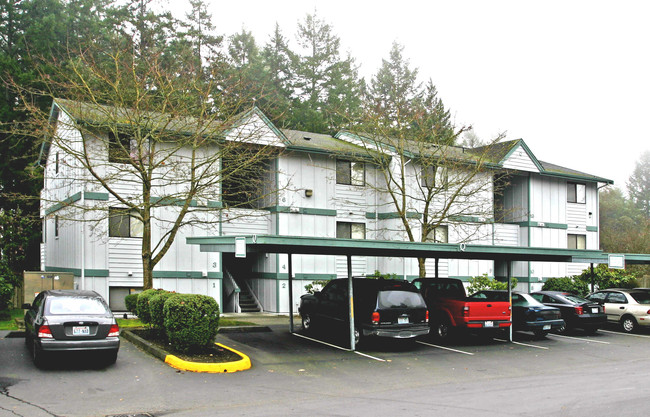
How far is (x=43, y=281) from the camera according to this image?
2152 cm

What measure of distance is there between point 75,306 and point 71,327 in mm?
707

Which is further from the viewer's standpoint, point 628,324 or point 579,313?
point 628,324

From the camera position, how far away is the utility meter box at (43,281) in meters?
21.4

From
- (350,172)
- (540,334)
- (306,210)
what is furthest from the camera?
(350,172)

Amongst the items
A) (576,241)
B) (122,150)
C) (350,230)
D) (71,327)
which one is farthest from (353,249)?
(576,241)

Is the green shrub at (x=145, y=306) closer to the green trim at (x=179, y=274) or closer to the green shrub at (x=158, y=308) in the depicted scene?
the green shrub at (x=158, y=308)

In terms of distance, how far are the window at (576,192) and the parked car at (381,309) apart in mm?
21369

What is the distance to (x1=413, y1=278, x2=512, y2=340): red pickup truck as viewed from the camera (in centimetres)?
1769

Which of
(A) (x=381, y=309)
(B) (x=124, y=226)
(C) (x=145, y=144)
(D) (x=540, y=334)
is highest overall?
(C) (x=145, y=144)

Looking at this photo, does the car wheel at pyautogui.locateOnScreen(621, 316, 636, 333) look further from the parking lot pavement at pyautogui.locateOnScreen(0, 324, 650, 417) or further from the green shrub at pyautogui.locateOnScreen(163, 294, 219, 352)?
the green shrub at pyautogui.locateOnScreen(163, 294, 219, 352)

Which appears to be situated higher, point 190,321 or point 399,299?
point 399,299

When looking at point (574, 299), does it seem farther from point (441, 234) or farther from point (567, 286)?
point (441, 234)

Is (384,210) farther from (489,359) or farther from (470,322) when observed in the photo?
(489,359)

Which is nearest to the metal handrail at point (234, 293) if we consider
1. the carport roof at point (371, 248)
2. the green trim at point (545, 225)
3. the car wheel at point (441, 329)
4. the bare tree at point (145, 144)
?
the bare tree at point (145, 144)
